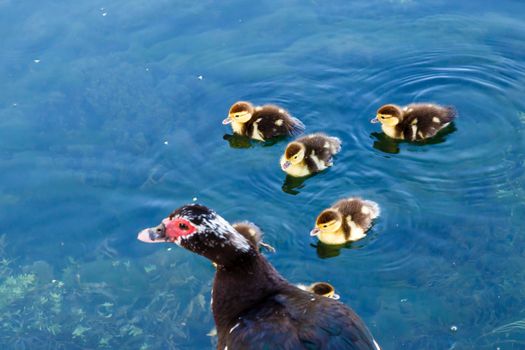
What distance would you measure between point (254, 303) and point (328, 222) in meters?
1.20

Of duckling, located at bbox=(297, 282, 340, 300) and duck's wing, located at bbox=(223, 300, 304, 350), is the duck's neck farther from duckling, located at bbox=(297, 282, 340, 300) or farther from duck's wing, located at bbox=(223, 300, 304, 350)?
duckling, located at bbox=(297, 282, 340, 300)

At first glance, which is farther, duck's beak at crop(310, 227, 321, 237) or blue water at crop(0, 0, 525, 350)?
duck's beak at crop(310, 227, 321, 237)

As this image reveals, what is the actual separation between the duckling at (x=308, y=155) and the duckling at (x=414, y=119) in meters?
0.44

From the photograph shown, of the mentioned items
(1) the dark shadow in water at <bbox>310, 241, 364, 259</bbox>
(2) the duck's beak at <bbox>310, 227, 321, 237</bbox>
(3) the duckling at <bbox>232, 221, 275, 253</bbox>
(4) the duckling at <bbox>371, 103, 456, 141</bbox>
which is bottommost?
Answer: (1) the dark shadow in water at <bbox>310, 241, 364, 259</bbox>

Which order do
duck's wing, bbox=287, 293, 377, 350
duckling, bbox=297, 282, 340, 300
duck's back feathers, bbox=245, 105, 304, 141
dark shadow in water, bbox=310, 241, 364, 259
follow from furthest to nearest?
1. duck's back feathers, bbox=245, 105, 304, 141
2. dark shadow in water, bbox=310, 241, 364, 259
3. duckling, bbox=297, 282, 340, 300
4. duck's wing, bbox=287, 293, 377, 350

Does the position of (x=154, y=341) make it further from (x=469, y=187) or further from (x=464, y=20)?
(x=464, y=20)

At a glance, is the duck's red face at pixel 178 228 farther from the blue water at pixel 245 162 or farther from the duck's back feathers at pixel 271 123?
the duck's back feathers at pixel 271 123

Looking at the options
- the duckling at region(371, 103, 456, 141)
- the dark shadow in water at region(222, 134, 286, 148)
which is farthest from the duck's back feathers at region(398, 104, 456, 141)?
the dark shadow in water at region(222, 134, 286, 148)

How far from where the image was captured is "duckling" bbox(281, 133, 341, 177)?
5.54 meters

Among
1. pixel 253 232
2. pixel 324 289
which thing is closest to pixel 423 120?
pixel 253 232

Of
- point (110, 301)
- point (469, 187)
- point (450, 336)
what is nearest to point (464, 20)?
point (469, 187)

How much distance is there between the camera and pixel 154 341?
4746mm

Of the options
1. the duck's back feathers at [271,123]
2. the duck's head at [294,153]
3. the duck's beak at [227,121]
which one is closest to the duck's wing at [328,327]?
the duck's head at [294,153]

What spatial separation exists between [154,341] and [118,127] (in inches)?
82.3
